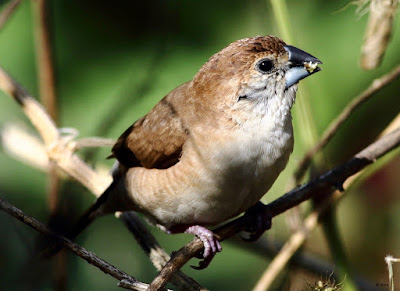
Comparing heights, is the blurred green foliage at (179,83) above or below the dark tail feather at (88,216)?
above

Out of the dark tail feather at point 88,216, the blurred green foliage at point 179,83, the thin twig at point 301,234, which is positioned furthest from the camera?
the blurred green foliage at point 179,83

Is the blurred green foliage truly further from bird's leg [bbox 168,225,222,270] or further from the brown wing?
bird's leg [bbox 168,225,222,270]

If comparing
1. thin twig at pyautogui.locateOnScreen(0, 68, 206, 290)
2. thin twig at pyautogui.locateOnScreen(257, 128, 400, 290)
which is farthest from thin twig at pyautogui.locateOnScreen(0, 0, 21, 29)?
thin twig at pyautogui.locateOnScreen(257, 128, 400, 290)

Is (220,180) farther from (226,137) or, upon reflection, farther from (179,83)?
(179,83)

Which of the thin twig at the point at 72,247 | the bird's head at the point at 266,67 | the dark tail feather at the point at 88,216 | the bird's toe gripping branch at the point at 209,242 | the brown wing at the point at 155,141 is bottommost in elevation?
the thin twig at the point at 72,247

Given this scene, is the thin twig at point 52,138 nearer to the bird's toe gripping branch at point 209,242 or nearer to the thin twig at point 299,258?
the bird's toe gripping branch at point 209,242

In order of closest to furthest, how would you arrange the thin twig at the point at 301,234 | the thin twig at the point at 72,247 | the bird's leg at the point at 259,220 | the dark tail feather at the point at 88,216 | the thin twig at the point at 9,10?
the thin twig at the point at 72,247, the thin twig at the point at 301,234, the thin twig at the point at 9,10, the bird's leg at the point at 259,220, the dark tail feather at the point at 88,216

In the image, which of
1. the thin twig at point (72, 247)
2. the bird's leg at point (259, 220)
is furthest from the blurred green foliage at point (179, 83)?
the thin twig at point (72, 247)

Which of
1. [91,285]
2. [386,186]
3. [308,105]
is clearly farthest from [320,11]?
[91,285]

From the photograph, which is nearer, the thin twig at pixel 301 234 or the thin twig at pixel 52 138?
the thin twig at pixel 301 234
